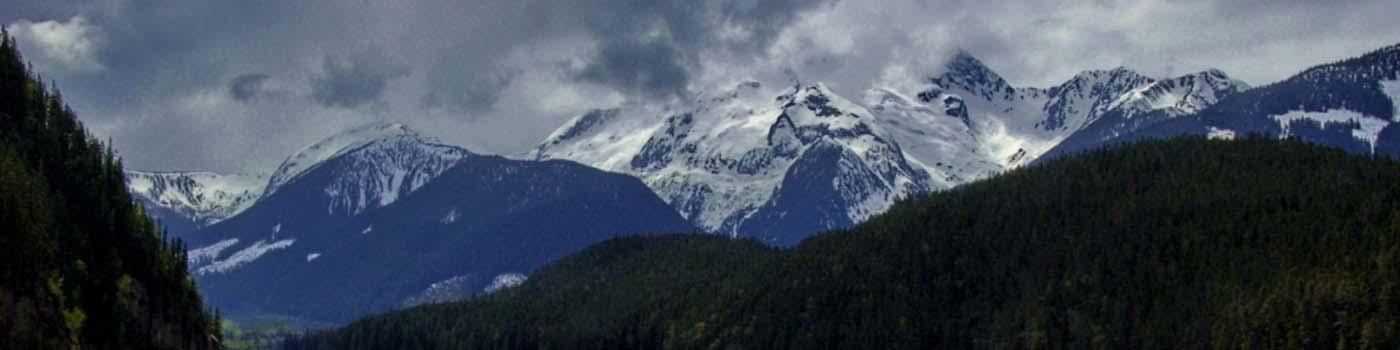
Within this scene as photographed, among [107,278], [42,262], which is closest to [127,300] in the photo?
[107,278]

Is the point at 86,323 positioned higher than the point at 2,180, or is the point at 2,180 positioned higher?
the point at 2,180

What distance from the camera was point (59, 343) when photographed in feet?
574

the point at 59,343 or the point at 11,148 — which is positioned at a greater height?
the point at 11,148

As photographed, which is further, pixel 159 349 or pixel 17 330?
pixel 159 349

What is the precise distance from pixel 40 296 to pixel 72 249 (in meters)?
17.8

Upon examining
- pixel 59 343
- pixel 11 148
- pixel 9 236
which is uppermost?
pixel 11 148

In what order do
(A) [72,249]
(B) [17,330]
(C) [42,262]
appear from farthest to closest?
(A) [72,249]
(C) [42,262]
(B) [17,330]

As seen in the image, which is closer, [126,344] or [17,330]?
[17,330]

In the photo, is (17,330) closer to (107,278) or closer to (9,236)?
(9,236)

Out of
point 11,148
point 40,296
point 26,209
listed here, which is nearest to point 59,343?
point 40,296

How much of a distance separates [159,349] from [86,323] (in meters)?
13.3

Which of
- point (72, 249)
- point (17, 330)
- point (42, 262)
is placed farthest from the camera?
point (72, 249)

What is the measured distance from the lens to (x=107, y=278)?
197 meters

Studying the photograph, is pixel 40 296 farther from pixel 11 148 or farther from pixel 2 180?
pixel 11 148
